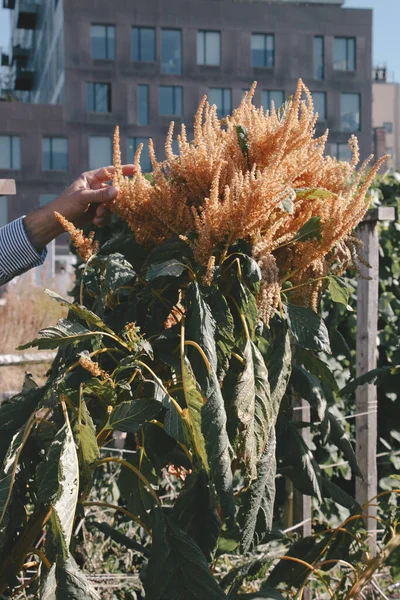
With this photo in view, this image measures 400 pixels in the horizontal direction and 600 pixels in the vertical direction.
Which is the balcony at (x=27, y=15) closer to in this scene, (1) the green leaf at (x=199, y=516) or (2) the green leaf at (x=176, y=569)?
(1) the green leaf at (x=199, y=516)

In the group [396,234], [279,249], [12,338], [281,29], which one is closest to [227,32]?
[281,29]

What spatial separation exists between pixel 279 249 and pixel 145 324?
0.32 meters

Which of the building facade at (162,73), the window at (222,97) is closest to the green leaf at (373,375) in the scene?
the building facade at (162,73)

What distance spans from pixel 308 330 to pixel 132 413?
396 millimetres

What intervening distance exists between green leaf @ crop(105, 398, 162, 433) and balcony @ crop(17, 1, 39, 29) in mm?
50269

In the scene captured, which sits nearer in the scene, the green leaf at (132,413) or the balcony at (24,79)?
the green leaf at (132,413)

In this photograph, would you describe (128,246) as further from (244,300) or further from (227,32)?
(227,32)

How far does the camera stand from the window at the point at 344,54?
40.6 metres

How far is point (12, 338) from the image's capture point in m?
9.20

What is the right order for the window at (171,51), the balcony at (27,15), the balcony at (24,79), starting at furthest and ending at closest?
the balcony at (24,79), the balcony at (27,15), the window at (171,51)

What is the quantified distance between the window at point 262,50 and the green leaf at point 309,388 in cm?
3904

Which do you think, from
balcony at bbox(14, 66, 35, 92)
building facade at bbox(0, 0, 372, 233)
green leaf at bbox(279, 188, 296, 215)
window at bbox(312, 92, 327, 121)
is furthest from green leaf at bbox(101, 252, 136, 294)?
balcony at bbox(14, 66, 35, 92)

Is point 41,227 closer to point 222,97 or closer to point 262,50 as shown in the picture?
point 222,97

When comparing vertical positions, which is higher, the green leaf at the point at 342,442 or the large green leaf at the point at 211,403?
the large green leaf at the point at 211,403
